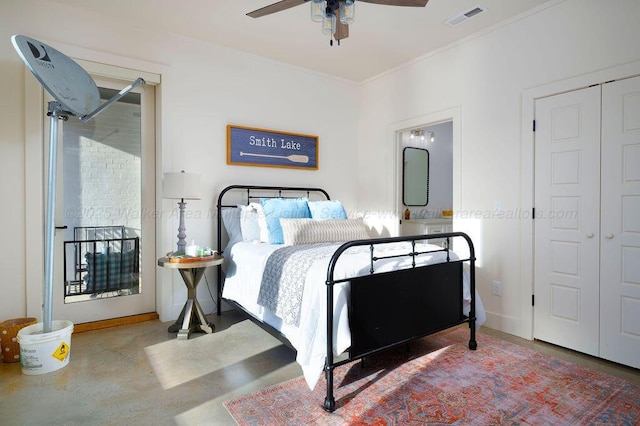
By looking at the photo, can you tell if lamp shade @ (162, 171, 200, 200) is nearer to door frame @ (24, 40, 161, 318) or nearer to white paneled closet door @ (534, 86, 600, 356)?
door frame @ (24, 40, 161, 318)

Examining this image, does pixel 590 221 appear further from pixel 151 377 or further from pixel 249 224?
pixel 151 377

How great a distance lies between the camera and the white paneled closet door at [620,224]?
2506mm

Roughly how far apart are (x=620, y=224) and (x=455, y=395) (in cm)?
173

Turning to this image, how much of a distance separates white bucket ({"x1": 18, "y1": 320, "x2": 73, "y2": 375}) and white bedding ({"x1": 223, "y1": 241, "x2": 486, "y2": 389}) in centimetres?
129

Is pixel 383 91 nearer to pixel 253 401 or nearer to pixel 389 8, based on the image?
pixel 389 8

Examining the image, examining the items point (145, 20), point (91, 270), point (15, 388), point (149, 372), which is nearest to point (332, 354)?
point (149, 372)

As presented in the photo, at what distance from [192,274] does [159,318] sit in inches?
32.0

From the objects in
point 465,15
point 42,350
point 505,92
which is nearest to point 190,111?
point 42,350

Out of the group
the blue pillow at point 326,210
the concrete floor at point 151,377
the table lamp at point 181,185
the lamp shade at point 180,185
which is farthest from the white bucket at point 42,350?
the blue pillow at point 326,210

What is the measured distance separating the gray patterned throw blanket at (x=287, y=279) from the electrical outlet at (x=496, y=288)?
5.62 ft

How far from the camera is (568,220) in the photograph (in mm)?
2861

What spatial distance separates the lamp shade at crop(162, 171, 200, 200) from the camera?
3.14 meters

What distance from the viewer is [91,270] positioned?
3361 millimetres

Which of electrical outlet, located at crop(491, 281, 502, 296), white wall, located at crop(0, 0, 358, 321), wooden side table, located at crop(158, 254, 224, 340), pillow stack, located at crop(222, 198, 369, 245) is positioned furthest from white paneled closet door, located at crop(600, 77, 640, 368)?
wooden side table, located at crop(158, 254, 224, 340)
